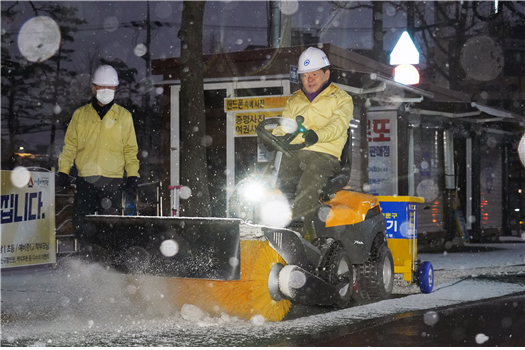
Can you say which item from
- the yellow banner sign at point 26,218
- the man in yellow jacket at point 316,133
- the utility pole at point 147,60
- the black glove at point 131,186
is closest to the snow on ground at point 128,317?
the black glove at point 131,186

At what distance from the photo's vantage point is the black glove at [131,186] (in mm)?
6977

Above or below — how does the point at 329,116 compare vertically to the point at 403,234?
above

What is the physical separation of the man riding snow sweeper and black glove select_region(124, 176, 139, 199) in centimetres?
83

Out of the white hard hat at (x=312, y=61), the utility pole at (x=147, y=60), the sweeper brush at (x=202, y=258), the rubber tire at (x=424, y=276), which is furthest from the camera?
the utility pole at (x=147, y=60)

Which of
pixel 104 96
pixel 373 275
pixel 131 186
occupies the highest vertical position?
pixel 104 96

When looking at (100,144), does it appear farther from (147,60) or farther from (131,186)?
(147,60)

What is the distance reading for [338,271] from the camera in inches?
252

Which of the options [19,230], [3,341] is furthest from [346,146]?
[19,230]

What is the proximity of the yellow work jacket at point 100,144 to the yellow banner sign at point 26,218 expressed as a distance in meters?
3.95

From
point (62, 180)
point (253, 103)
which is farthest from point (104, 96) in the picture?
point (253, 103)

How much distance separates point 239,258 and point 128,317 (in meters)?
1.42

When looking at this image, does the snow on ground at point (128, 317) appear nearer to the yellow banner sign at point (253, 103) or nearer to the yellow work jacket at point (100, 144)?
the yellow work jacket at point (100, 144)

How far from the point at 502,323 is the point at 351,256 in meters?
1.52

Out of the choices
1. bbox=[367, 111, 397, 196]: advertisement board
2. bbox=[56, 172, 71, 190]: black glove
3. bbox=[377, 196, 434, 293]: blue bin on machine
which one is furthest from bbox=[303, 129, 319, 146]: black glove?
bbox=[367, 111, 397, 196]: advertisement board
